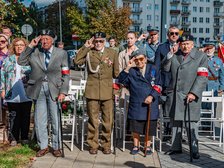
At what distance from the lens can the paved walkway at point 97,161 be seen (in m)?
6.84

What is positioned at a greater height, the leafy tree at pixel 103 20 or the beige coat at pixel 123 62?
the leafy tree at pixel 103 20

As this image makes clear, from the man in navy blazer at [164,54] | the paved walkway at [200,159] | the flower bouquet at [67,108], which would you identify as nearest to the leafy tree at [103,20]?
the flower bouquet at [67,108]

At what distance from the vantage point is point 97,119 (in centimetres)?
753

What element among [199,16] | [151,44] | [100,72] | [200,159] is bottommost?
[200,159]

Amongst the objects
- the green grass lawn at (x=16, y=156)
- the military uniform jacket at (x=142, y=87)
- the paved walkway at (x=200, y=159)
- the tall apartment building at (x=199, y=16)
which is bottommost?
the paved walkway at (x=200, y=159)

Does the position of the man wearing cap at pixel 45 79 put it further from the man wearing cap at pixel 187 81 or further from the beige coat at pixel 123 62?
the man wearing cap at pixel 187 81

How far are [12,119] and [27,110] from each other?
32 cm

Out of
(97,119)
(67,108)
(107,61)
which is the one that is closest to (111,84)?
(107,61)

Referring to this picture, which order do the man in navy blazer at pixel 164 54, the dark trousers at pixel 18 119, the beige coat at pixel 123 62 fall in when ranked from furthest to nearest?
the beige coat at pixel 123 62 → the dark trousers at pixel 18 119 → the man in navy blazer at pixel 164 54

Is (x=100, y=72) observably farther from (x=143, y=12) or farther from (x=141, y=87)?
(x=143, y=12)

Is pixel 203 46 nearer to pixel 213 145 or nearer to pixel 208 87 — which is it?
pixel 208 87

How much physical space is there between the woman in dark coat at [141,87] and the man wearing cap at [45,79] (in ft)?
3.29

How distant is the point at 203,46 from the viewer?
9984 mm

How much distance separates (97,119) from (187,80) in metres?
1.66
